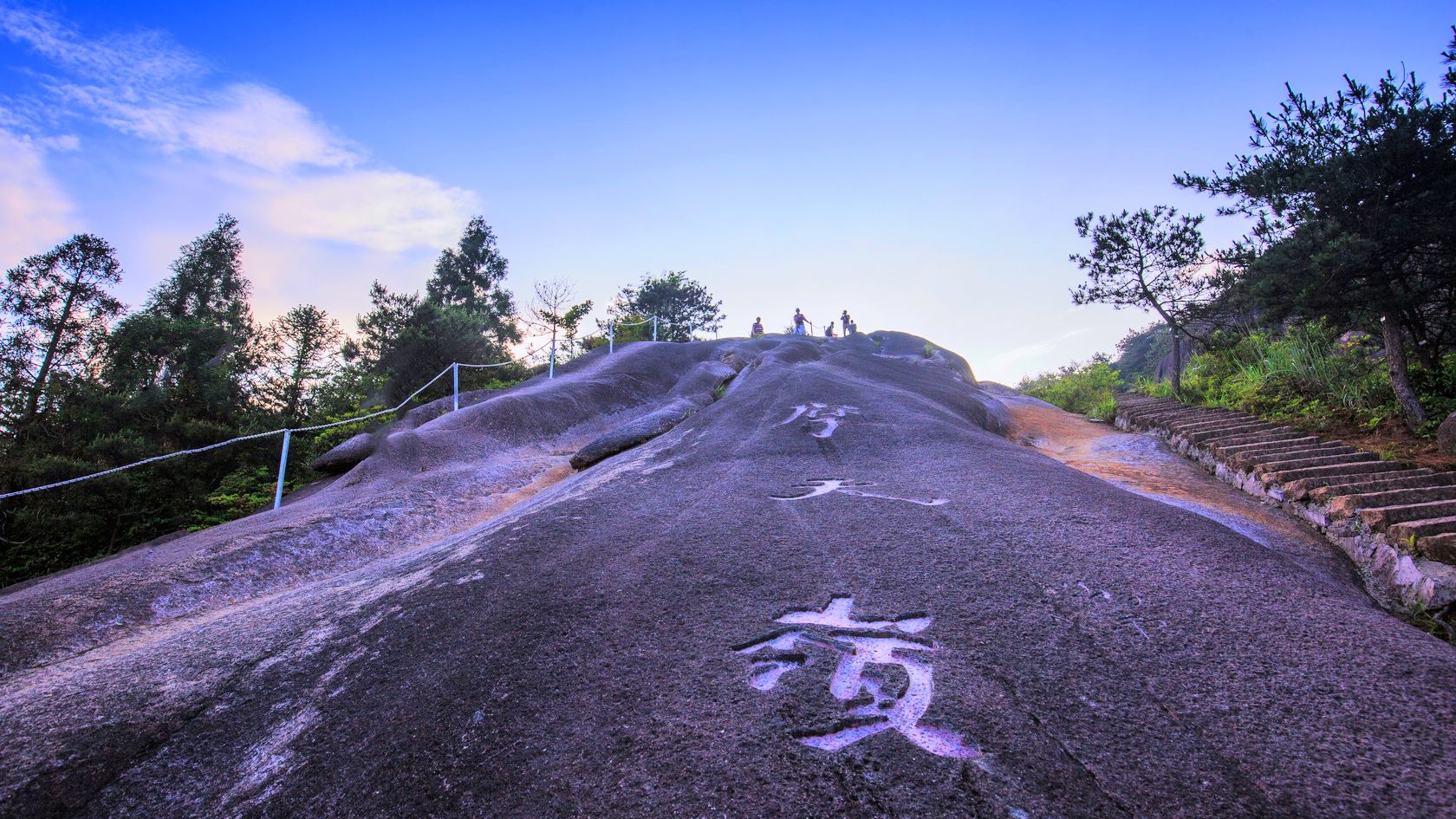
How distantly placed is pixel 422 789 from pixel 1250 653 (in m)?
3.97

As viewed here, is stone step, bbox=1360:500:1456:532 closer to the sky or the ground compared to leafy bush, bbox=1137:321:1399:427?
closer to the ground

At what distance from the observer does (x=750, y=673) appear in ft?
10.0

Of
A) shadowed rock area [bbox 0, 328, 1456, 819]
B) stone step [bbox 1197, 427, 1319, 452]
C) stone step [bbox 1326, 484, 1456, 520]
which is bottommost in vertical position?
shadowed rock area [bbox 0, 328, 1456, 819]

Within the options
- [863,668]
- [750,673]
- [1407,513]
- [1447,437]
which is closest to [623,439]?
[750,673]

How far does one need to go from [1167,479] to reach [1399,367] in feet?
8.93

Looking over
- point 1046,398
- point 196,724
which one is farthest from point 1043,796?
point 1046,398

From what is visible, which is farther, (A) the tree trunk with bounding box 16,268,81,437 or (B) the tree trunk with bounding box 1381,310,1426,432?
(A) the tree trunk with bounding box 16,268,81,437

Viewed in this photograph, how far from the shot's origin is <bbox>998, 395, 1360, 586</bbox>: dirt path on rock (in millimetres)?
5410

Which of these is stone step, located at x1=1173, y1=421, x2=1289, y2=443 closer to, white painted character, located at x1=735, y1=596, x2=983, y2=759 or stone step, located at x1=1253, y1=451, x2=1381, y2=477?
stone step, located at x1=1253, y1=451, x2=1381, y2=477

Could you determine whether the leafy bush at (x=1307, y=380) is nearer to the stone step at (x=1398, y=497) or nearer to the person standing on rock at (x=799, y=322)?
the stone step at (x=1398, y=497)

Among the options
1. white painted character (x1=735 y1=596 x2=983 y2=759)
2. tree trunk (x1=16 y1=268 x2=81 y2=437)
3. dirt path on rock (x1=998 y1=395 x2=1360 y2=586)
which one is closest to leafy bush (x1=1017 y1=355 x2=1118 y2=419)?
dirt path on rock (x1=998 y1=395 x2=1360 y2=586)

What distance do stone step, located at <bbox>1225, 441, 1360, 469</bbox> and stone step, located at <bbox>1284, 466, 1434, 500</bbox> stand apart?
2.79ft

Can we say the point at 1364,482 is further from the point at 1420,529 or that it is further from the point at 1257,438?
the point at 1257,438

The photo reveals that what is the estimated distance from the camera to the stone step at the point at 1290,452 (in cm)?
701
